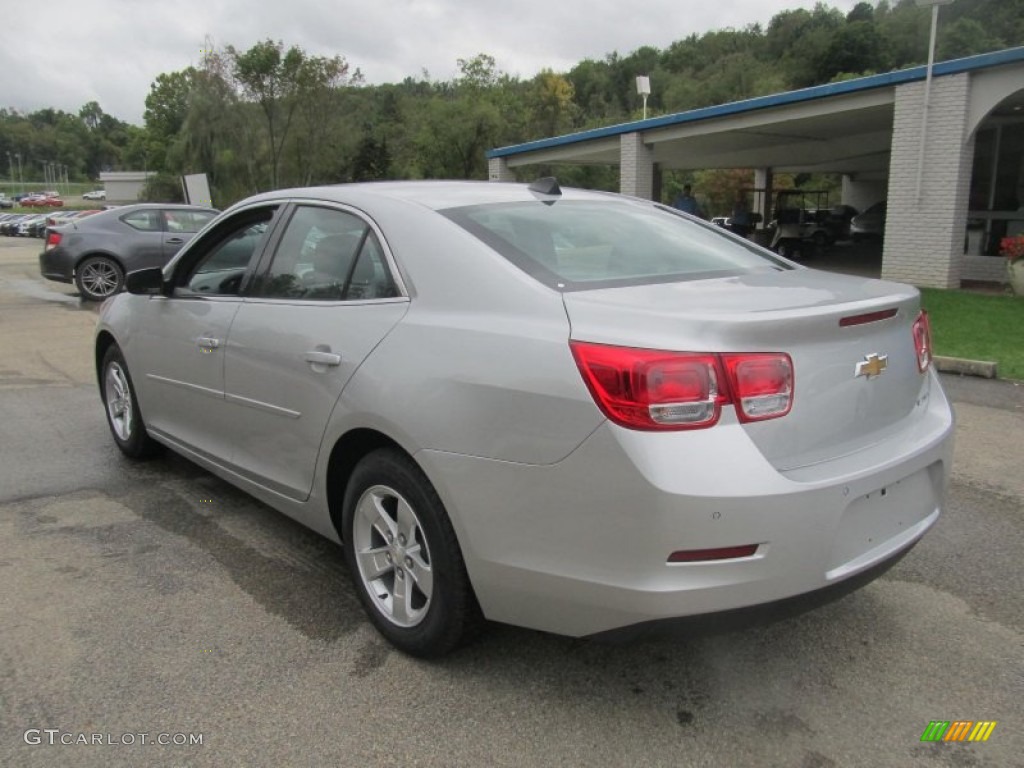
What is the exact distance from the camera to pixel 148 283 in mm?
4266

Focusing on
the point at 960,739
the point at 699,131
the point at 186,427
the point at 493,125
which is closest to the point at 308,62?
the point at 493,125

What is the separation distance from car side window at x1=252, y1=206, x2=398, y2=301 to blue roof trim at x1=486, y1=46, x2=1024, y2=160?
11.4 m

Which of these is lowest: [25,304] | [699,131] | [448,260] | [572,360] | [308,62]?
[25,304]

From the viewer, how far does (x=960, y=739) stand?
2.35 meters

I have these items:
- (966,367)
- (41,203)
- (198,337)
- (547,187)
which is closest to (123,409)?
(198,337)

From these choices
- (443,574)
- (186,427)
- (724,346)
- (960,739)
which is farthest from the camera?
(186,427)

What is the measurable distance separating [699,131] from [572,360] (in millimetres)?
17006

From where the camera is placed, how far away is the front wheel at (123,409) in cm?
480

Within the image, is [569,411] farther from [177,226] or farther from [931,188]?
[177,226]

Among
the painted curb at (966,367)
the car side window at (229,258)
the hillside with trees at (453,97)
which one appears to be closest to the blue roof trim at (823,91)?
the painted curb at (966,367)

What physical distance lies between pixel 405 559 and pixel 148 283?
2.43 meters

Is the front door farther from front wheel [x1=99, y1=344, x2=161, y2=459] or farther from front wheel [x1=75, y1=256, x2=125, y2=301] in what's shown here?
front wheel [x1=75, y1=256, x2=125, y2=301]

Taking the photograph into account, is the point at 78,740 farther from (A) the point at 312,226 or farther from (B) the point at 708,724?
(A) the point at 312,226

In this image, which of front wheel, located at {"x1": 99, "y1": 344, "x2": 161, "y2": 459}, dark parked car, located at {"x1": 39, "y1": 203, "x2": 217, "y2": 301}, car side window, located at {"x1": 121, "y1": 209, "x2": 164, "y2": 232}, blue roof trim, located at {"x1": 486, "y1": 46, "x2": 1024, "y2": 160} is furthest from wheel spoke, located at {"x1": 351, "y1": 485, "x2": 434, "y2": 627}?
car side window, located at {"x1": 121, "y1": 209, "x2": 164, "y2": 232}
